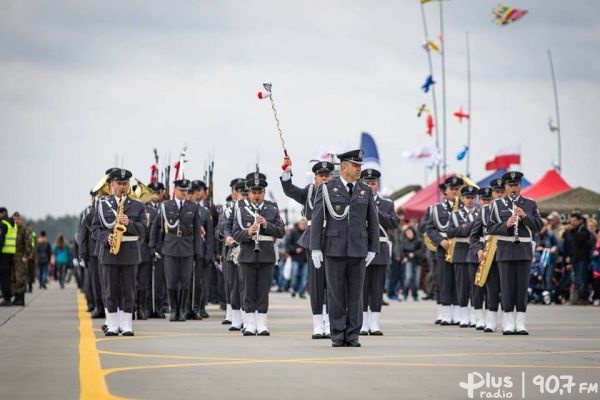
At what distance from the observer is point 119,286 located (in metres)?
17.7

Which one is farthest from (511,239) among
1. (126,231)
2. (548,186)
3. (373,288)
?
(548,186)

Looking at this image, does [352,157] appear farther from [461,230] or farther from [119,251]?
[461,230]

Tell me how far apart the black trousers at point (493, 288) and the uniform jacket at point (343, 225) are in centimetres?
388

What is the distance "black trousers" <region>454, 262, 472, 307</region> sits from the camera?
2127 cm

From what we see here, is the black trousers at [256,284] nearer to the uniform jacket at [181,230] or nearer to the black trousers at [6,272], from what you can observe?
the uniform jacket at [181,230]

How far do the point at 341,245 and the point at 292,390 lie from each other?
526cm

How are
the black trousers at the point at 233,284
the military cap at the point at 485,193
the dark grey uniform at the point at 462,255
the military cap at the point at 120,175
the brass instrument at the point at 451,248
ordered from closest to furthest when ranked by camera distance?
the military cap at the point at 120,175, the black trousers at the point at 233,284, the military cap at the point at 485,193, the dark grey uniform at the point at 462,255, the brass instrument at the point at 451,248

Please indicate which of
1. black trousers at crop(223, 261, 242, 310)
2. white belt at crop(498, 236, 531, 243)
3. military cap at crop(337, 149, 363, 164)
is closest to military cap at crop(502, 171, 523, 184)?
white belt at crop(498, 236, 531, 243)

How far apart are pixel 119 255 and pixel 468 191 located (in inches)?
262

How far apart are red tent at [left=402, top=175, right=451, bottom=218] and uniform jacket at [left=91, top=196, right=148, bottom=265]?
25362 millimetres

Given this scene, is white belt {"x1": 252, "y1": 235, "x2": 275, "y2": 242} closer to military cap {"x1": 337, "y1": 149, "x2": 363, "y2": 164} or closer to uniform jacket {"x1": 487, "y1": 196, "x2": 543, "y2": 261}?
uniform jacket {"x1": 487, "y1": 196, "x2": 543, "y2": 261}

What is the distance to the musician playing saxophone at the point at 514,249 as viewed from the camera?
1823 cm

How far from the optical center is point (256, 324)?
18.3 m

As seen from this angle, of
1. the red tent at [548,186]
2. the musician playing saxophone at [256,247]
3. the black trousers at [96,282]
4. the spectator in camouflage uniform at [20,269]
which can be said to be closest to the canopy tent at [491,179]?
the red tent at [548,186]
